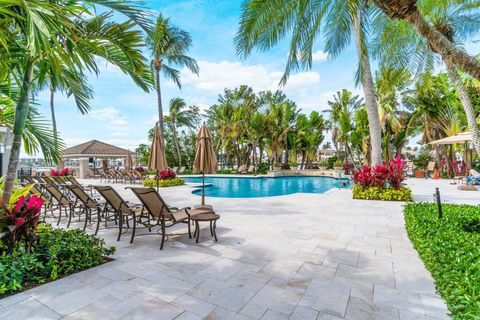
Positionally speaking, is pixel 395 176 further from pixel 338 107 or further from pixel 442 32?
pixel 338 107

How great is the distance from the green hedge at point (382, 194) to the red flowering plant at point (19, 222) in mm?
9530

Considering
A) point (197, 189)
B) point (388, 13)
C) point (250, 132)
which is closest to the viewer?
point (388, 13)

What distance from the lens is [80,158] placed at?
22.1 metres

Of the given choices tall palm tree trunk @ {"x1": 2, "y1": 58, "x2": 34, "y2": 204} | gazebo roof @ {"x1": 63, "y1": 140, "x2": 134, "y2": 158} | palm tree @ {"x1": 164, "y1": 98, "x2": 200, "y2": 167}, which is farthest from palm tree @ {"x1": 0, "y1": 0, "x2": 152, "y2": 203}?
palm tree @ {"x1": 164, "y1": 98, "x2": 200, "y2": 167}

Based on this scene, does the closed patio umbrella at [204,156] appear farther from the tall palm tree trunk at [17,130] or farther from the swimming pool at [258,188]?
the swimming pool at [258,188]

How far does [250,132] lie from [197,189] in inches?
489

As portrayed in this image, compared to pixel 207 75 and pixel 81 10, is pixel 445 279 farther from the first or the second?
pixel 207 75

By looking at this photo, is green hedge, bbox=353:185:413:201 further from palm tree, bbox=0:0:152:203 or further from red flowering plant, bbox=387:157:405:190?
palm tree, bbox=0:0:152:203

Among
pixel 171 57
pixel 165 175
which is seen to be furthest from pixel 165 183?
pixel 171 57

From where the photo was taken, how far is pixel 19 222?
10.3 ft

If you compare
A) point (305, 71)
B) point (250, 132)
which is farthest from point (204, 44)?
point (250, 132)

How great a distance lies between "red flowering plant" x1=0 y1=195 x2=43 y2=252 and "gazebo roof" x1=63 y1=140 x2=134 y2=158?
2016cm

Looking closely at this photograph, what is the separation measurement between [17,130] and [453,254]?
5788 millimetres

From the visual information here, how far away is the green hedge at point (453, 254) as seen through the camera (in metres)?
2.24
